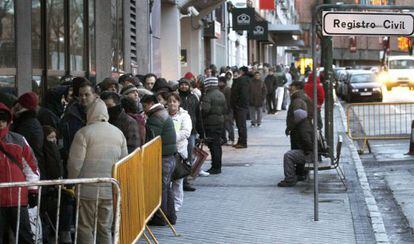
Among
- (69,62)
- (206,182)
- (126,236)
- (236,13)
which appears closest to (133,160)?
(126,236)

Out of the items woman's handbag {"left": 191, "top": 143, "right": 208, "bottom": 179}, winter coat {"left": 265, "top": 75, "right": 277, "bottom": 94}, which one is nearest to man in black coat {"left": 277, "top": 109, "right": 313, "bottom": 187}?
woman's handbag {"left": 191, "top": 143, "right": 208, "bottom": 179}

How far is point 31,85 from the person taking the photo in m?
12.3

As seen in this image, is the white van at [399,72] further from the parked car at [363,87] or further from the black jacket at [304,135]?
the black jacket at [304,135]

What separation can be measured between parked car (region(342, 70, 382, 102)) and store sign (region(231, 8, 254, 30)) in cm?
992

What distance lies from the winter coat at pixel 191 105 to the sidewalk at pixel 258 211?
1035 millimetres

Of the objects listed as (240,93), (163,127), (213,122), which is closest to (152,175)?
(163,127)

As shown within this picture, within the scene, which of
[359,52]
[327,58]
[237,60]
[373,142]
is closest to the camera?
[327,58]

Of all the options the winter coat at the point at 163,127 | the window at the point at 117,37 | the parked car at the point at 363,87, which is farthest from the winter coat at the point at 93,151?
the parked car at the point at 363,87

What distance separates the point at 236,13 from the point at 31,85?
22913 millimetres

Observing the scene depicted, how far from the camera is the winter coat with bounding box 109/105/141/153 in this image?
8.90m

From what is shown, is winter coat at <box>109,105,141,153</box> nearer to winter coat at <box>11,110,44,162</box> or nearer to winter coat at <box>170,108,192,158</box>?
winter coat at <box>11,110,44,162</box>

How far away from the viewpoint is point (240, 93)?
64.4 ft

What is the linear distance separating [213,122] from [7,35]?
4.52 metres

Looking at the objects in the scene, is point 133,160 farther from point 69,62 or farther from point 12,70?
point 69,62
